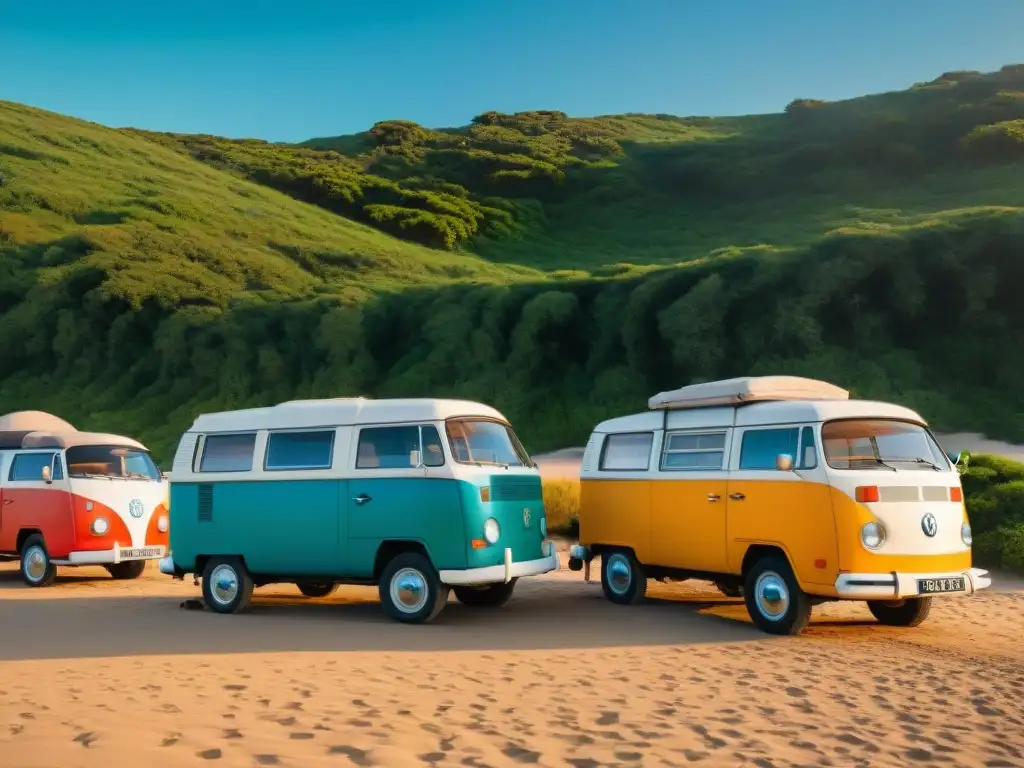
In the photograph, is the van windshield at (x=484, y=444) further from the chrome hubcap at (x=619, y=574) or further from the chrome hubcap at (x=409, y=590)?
the chrome hubcap at (x=619, y=574)

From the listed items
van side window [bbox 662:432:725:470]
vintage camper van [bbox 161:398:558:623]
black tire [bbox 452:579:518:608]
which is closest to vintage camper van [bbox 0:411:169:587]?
vintage camper van [bbox 161:398:558:623]

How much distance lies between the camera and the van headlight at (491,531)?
12.0 meters

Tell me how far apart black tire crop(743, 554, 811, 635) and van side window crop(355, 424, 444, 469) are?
12.6ft

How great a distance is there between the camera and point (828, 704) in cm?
800

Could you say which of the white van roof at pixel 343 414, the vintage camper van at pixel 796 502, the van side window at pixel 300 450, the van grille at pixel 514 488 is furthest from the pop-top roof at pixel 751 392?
the van side window at pixel 300 450

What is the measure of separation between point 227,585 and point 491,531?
3822 millimetres

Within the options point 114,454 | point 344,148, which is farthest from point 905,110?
point 114,454

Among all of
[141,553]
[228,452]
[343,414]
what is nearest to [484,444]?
[343,414]

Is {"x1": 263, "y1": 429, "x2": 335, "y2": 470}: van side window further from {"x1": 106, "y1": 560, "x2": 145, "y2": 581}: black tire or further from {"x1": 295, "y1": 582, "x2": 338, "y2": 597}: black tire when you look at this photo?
{"x1": 106, "y1": 560, "x2": 145, "y2": 581}: black tire

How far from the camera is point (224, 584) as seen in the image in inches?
533

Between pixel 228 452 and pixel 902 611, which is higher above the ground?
pixel 228 452

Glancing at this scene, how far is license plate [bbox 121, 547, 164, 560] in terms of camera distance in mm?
16781

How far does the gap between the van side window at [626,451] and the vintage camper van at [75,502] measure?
25.6 ft

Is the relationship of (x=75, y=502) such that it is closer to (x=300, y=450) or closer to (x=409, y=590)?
(x=300, y=450)
